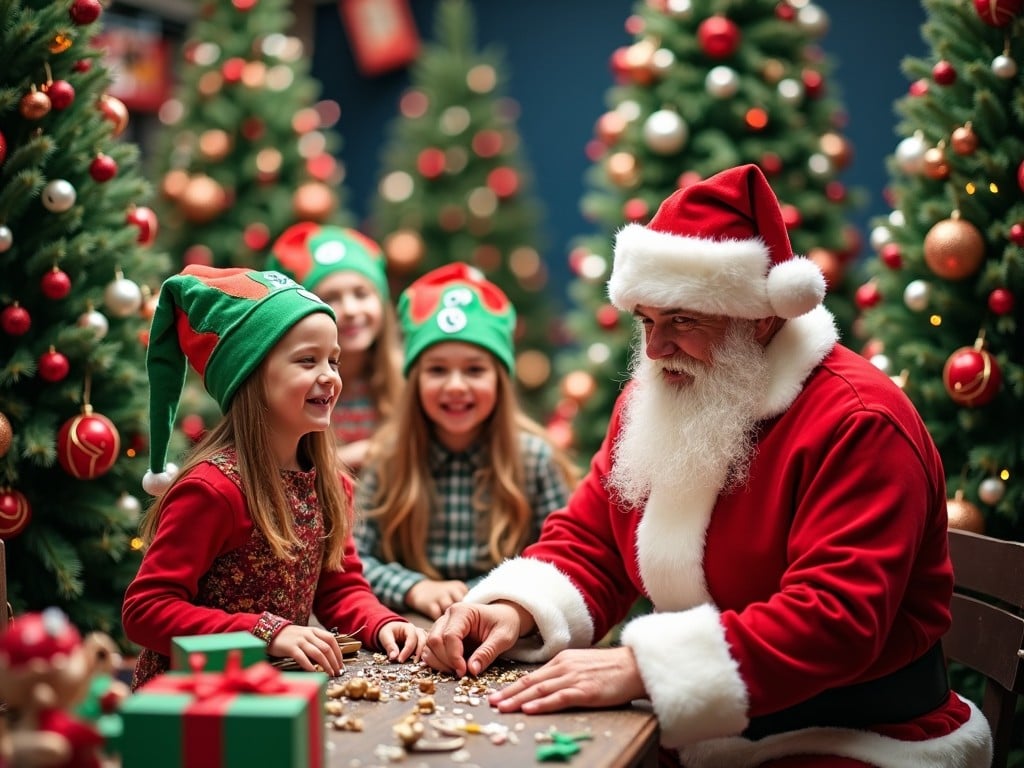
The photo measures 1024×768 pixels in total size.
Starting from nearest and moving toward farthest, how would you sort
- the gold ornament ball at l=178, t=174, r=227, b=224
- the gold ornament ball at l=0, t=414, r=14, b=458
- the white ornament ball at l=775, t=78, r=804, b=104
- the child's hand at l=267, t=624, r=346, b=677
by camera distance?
the child's hand at l=267, t=624, r=346, b=677 → the gold ornament ball at l=0, t=414, r=14, b=458 → the white ornament ball at l=775, t=78, r=804, b=104 → the gold ornament ball at l=178, t=174, r=227, b=224

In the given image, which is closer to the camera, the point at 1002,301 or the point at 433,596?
the point at 433,596

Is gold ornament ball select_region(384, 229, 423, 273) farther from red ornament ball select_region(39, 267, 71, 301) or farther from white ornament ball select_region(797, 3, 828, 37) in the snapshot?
red ornament ball select_region(39, 267, 71, 301)

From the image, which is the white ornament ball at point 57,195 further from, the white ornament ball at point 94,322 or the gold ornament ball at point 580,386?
the gold ornament ball at point 580,386

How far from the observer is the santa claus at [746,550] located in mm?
1675

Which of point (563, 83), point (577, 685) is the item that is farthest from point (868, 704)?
point (563, 83)

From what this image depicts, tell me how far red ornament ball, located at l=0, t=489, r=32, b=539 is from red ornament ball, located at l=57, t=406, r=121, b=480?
0.13 metres

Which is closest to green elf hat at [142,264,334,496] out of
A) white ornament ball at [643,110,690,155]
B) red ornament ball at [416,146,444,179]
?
white ornament ball at [643,110,690,155]

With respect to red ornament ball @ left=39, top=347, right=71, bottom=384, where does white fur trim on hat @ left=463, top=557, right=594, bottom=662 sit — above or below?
below

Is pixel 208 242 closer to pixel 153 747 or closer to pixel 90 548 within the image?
pixel 90 548

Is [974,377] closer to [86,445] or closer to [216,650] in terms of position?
[216,650]

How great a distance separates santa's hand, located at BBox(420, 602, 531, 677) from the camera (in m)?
1.87

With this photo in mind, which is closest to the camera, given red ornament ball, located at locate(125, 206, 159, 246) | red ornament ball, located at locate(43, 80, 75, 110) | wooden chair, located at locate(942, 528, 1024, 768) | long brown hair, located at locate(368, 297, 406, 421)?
wooden chair, located at locate(942, 528, 1024, 768)

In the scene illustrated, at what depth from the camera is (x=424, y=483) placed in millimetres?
3029

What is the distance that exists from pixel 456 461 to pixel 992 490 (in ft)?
4.88
